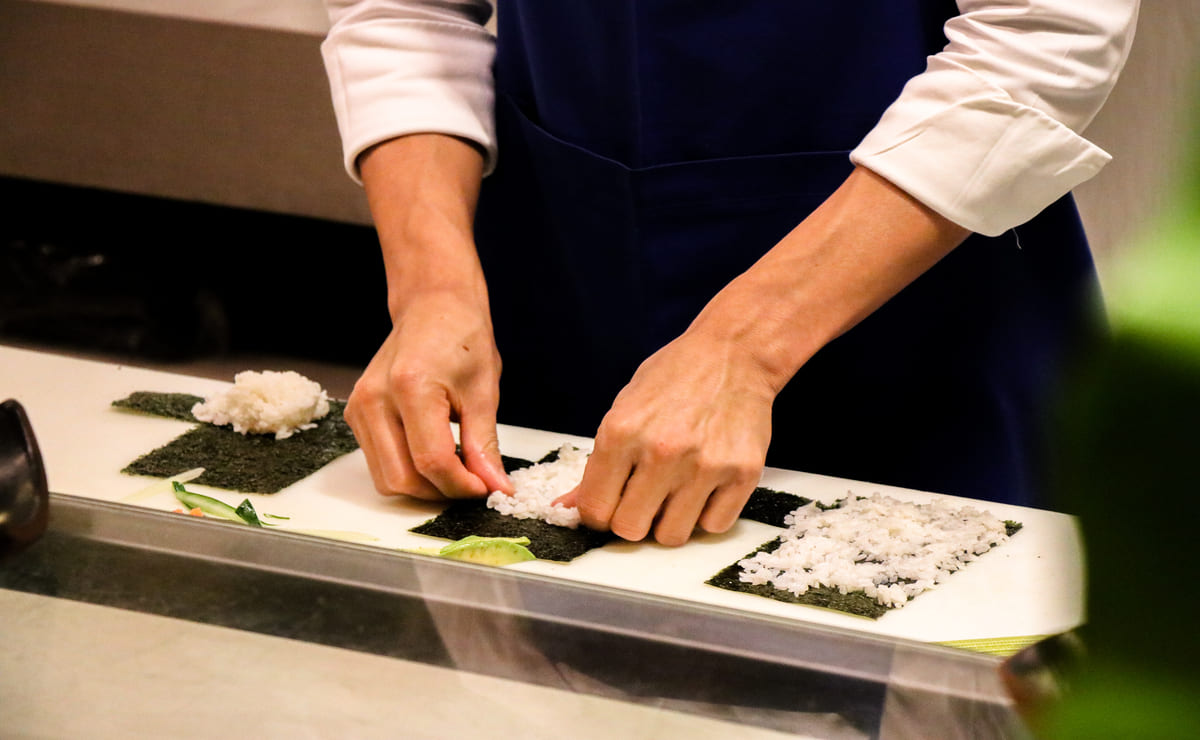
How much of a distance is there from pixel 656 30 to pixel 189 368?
7.53ft

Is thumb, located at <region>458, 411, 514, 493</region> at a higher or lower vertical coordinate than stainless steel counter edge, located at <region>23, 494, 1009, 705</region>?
lower

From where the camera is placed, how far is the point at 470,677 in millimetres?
466

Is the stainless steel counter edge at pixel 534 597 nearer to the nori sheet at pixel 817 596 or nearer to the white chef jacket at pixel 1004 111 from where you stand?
the nori sheet at pixel 817 596

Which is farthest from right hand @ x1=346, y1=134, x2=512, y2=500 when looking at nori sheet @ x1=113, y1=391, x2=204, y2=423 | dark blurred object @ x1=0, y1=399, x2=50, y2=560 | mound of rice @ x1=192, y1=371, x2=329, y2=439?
dark blurred object @ x1=0, y1=399, x2=50, y2=560

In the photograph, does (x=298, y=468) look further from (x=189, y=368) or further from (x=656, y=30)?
(x=189, y=368)

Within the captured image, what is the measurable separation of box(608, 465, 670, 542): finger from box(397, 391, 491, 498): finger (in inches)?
6.2

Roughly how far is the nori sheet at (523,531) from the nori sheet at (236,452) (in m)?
0.18

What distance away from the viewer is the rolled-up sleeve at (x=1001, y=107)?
997 mm

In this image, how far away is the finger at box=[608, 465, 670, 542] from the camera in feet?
3.18

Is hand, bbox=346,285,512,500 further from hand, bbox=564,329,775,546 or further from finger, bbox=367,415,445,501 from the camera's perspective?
hand, bbox=564,329,775,546

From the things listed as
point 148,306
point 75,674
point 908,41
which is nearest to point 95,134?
point 148,306

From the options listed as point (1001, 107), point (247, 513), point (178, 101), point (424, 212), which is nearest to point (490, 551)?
point (247, 513)

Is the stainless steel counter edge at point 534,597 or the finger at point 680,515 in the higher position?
the stainless steel counter edge at point 534,597

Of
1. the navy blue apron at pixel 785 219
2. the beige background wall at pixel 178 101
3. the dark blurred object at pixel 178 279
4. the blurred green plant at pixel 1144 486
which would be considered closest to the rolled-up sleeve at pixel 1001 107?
the navy blue apron at pixel 785 219
